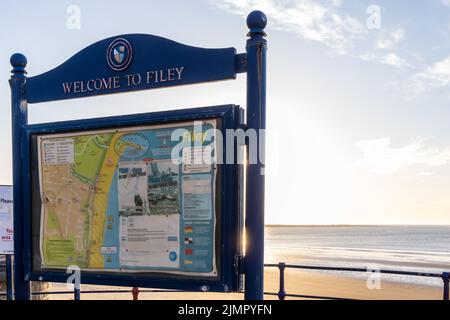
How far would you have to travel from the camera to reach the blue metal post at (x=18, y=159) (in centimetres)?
433

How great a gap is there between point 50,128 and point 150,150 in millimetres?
1111

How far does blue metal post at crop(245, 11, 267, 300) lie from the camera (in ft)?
11.0

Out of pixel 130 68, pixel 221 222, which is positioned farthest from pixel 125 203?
pixel 130 68

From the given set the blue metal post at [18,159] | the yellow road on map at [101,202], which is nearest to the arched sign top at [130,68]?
the blue metal post at [18,159]

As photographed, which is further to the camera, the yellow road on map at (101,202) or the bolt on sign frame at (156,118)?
the yellow road on map at (101,202)

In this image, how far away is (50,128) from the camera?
4.20 m

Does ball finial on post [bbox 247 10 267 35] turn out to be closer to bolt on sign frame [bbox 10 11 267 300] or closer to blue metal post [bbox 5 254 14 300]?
bolt on sign frame [bbox 10 11 267 300]

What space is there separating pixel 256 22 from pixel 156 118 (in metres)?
1.09

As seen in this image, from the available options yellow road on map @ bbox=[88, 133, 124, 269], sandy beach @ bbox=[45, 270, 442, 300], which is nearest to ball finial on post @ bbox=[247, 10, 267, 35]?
yellow road on map @ bbox=[88, 133, 124, 269]

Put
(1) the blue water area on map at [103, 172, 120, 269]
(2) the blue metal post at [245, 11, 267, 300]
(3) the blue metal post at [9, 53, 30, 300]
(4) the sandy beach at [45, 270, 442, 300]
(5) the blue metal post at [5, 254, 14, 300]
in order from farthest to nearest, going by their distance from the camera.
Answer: (4) the sandy beach at [45, 270, 442, 300], (5) the blue metal post at [5, 254, 14, 300], (3) the blue metal post at [9, 53, 30, 300], (1) the blue water area on map at [103, 172, 120, 269], (2) the blue metal post at [245, 11, 267, 300]

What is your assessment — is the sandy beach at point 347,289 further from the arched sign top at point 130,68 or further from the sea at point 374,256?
the arched sign top at point 130,68

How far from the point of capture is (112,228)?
3.86m
